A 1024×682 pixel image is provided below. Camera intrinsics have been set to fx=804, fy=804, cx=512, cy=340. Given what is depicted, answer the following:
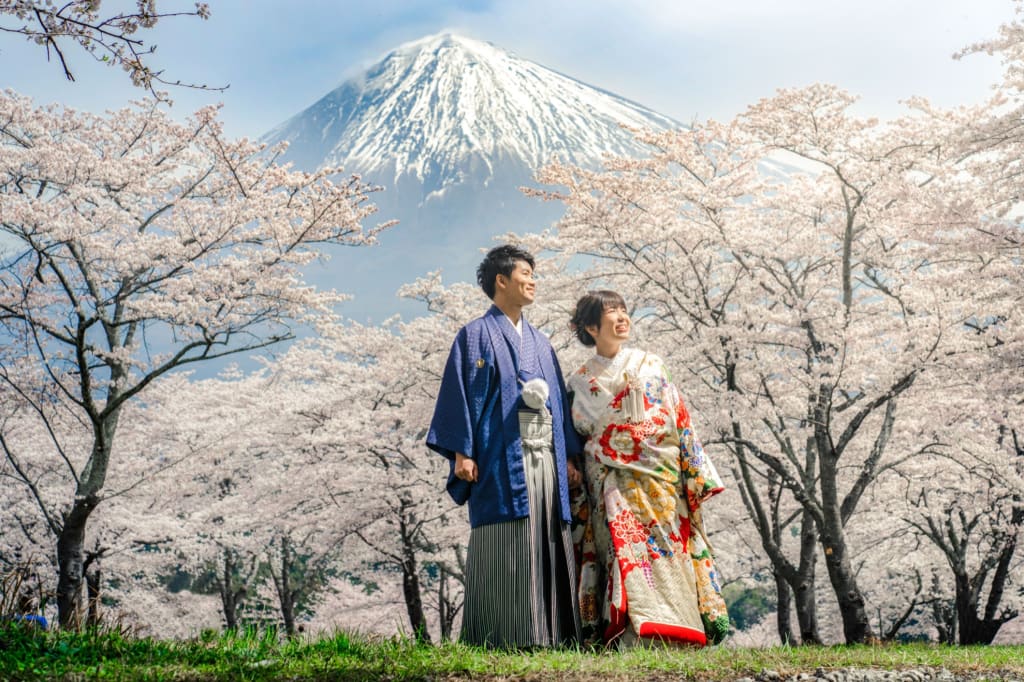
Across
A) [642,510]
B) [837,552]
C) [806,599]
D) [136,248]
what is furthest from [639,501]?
A: [136,248]

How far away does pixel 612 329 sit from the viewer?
160 inches

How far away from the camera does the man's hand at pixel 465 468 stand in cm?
362

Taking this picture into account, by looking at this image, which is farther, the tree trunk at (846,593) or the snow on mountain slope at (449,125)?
the snow on mountain slope at (449,125)

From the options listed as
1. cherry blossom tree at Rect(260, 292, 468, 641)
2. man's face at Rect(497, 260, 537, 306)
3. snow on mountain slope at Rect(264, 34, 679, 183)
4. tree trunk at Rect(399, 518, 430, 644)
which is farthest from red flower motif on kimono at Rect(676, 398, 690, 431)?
snow on mountain slope at Rect(264, 34, 679, 183)

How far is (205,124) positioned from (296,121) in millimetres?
87661

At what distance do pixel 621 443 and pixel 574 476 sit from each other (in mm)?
289

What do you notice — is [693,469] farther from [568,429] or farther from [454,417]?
[454,417]

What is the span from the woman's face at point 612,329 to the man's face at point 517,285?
41cm

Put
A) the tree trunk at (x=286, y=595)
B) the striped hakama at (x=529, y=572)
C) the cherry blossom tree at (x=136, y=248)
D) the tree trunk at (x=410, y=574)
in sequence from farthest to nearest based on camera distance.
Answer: the tree trunk at (x=286, y=595), the tree trunk at (x=410, y=574), the cherry blossom tree at (x=136, y=248), the striped hakama at (x=529, y=572)

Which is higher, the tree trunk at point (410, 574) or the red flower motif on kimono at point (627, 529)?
the red flower motif on kimono at point (627, 529)

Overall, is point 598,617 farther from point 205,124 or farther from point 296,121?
point 296,121

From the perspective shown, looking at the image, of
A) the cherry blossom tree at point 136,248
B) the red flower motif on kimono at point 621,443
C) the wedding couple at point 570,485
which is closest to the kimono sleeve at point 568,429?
the wedding couple at point 570,485

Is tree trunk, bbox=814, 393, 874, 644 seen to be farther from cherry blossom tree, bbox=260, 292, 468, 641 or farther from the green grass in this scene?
cherry blossom tree, bbox=260, 292, 468, 641

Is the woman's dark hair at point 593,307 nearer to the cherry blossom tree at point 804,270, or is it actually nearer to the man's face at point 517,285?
the man's face at point 517,285
